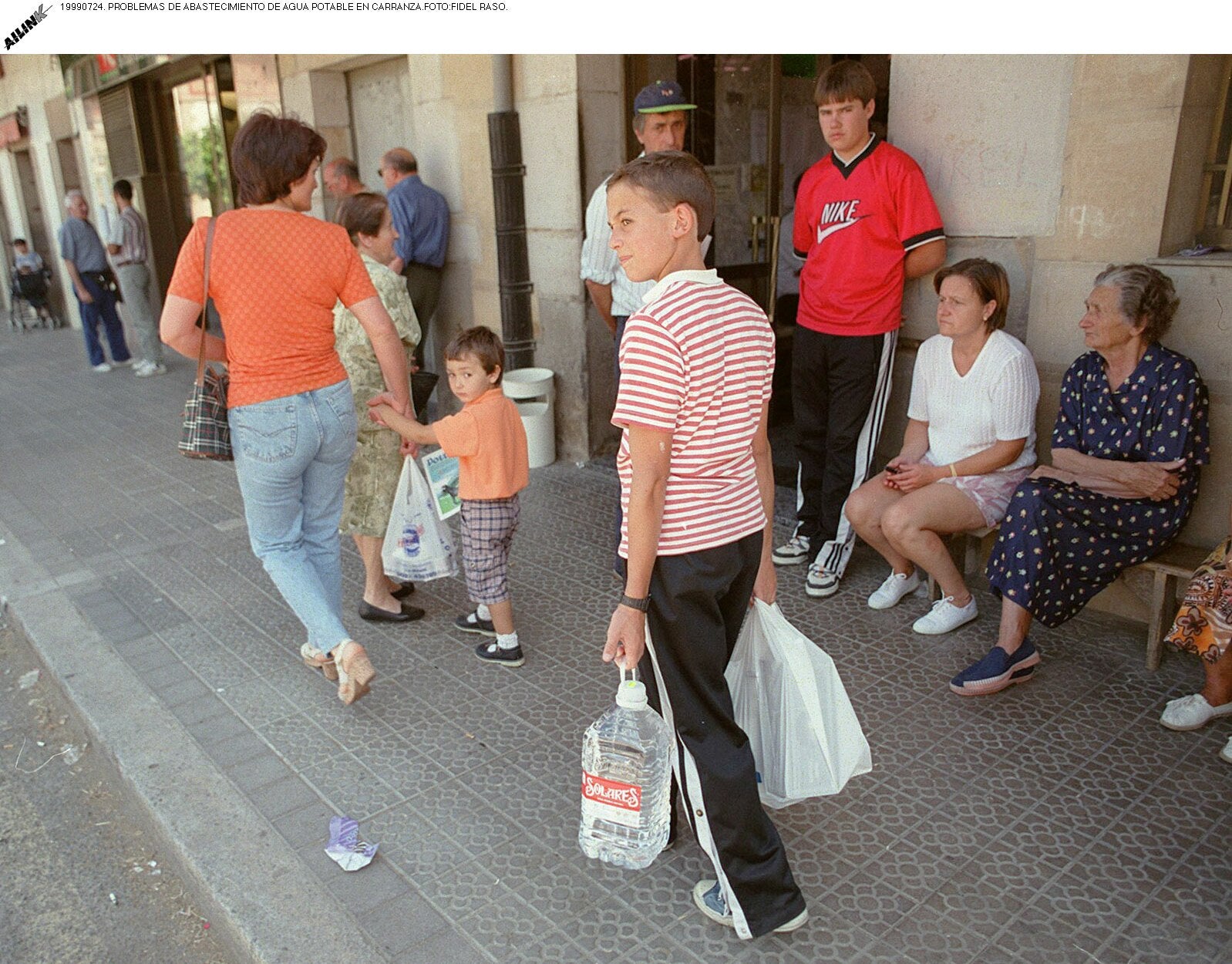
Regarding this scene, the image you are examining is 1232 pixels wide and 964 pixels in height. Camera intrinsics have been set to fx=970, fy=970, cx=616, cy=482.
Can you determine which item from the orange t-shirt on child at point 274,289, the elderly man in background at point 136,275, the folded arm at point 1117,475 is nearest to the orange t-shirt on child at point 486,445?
the orange t-shirt on child at point 274,289

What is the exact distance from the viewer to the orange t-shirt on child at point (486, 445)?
3.53m

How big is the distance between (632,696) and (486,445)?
156 cm

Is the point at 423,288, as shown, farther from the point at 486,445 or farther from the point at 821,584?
the point at 821,584

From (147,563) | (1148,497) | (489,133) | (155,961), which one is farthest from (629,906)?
(489,133)

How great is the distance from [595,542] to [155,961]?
9.07 feet

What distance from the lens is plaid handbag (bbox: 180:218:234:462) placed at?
3.20m

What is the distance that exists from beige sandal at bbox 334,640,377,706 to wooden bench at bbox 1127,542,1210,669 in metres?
2.74

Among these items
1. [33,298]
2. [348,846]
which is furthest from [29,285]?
Answer: [348,846]

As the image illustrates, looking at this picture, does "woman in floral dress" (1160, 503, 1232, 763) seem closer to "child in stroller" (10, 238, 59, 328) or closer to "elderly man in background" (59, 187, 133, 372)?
"elderly man in background" (59, 187, 133, 372)

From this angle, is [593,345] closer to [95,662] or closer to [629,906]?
[95,662]

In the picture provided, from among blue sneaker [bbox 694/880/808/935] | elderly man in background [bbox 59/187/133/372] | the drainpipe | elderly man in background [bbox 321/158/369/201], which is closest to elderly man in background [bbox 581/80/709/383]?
the drainpipe

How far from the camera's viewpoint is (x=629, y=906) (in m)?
2.48

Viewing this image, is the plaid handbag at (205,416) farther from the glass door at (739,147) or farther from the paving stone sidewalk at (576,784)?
the glass door at (739,147)

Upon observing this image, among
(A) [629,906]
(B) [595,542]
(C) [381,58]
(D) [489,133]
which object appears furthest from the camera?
(C) [381,58]
